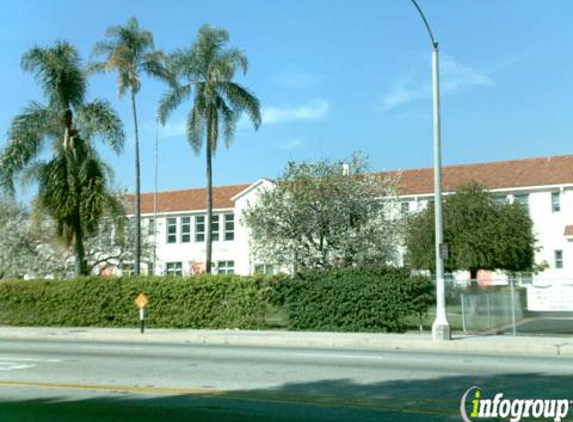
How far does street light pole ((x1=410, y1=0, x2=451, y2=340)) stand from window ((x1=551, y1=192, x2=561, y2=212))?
29821mm

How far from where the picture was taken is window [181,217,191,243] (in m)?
59.2

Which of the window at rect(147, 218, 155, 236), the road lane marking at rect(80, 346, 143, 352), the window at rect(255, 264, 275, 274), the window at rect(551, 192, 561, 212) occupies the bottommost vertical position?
the road lane marking at rect(80, 346, 143, 352)

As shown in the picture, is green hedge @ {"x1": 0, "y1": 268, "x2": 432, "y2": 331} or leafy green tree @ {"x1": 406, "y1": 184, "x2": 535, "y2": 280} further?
leafy green tree @ {"x1": 406, "y1": 184, "x2": 535, "y2": 280}

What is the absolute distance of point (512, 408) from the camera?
9.08 m

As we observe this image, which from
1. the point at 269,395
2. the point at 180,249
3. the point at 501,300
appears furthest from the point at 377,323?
the point at 180,249

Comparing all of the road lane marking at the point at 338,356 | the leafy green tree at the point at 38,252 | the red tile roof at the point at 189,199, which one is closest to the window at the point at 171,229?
the red tile roof at the point at 189,199

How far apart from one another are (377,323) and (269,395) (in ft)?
44.1

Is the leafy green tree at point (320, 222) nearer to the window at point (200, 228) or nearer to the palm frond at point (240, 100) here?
the palm frond at point (240, 100)

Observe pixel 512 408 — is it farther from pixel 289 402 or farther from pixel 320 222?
pixel 320 222

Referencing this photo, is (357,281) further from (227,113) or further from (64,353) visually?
(227,113)

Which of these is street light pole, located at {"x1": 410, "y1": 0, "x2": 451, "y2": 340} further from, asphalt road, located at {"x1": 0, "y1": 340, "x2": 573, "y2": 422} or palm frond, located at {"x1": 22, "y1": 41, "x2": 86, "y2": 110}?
palm frond, located at {"x1": 22, "y1": 41, "x2": 86, "y2": 110}

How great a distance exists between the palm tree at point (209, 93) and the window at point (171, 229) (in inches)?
950

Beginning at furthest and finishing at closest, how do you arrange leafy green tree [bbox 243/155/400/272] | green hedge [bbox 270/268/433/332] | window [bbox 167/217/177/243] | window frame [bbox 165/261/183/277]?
window [bbox 167/217/177/243], window frame [bbox 165/261/183/277], leafy green tree [bbox 243/155/400/272], green hedge [bbox 270/268/433/332]

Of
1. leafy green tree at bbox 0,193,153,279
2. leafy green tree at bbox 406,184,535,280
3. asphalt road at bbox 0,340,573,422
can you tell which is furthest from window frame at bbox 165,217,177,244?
asphalt road at bbox 0,340,573,422
